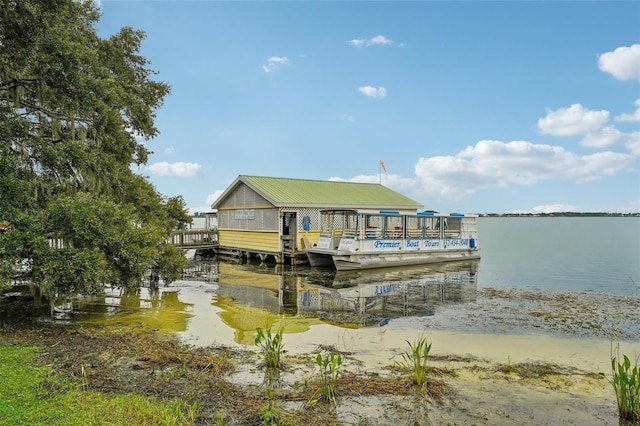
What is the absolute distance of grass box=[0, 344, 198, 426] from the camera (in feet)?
13.9

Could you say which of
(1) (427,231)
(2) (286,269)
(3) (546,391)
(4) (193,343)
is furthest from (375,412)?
(1) (427,231)

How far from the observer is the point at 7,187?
788 cm

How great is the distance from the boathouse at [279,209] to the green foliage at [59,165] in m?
11.0

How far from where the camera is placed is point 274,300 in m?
12.9

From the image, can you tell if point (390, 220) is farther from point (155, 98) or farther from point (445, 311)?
point (155, 98)

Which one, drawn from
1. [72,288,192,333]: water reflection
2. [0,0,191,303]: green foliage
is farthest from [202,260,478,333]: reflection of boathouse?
[0,0,191,303]: green foliage

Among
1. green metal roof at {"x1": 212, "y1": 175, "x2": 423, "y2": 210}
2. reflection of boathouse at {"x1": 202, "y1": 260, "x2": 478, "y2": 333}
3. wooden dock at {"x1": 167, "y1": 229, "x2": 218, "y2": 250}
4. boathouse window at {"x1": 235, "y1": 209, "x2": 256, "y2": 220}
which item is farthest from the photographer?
wooden dock at {"x1": 167, "y1": 229, "x2": 218, "y2": 250}

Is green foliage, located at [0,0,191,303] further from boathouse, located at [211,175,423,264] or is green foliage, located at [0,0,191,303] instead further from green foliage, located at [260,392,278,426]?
boathouse, located at [211,175,423,264]

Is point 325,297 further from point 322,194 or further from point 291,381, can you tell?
point 322,194

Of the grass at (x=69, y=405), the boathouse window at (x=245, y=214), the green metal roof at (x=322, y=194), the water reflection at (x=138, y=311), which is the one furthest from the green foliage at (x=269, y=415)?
the boathouse window at (x=245, y=214)

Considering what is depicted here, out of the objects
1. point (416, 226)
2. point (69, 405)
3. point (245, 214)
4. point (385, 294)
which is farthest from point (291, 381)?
point (245, 214)

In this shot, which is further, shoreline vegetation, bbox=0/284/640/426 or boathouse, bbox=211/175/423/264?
boathouse, bbox=211/175/423/264

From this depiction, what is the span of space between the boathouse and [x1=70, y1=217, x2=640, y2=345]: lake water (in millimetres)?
1482

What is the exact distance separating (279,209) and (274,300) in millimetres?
8970
